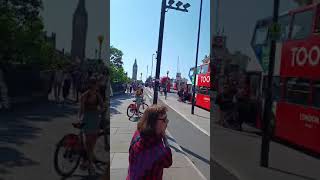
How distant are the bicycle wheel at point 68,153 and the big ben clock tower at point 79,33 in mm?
614

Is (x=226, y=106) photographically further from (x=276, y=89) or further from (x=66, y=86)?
(x=66, y=86)

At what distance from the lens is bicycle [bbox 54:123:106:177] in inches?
106

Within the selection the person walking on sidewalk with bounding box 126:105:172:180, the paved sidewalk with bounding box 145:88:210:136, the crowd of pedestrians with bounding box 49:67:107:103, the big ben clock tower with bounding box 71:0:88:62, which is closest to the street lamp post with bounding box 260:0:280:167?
the person walking on sidewalk with bounding box 126:105:172:180

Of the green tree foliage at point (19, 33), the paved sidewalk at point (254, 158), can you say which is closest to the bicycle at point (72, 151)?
the green tree foliage at point (19, 33)

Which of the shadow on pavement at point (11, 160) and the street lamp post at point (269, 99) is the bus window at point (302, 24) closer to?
the street lamp post at point (269, 99)

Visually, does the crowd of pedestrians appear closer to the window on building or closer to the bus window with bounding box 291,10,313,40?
the window on building

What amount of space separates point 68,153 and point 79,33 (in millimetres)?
913

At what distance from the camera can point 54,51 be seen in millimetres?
2738

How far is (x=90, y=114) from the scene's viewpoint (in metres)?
2.94

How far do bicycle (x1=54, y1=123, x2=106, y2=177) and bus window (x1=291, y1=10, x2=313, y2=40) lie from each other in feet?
5.51

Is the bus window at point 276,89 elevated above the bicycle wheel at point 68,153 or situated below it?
above

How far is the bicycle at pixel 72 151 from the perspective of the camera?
2.68 meters

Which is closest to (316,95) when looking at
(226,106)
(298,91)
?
(298,91)

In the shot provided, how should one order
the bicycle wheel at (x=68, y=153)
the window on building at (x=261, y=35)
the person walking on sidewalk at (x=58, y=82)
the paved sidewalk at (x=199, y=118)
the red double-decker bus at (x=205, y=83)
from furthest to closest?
the paved sidewalk at (x=199, y=118) → the red double-decker bus at (x=205, y=83) → the person walking on sidewalk at (x=58, y=82) → the bicycle wheel at (x=68, y=153) → the window on building at (x=261, y=35)
